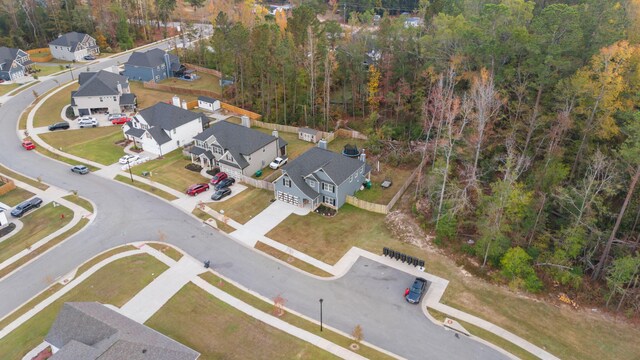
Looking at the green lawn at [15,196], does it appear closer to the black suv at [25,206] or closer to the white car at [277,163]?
the black suv at [25,206]

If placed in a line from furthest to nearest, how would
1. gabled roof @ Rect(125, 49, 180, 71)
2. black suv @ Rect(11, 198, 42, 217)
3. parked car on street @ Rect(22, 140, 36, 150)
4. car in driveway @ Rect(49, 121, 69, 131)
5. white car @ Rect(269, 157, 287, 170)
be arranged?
gabled roof @ Rect(125, 49, 180, 71)
car in driveway @ Rect(49, 121, 69, 131)
parked car on street @ Rect(22, 140, 36, 150)
white car @ Rect(269, 157, 287, 170)
black suv @ Rect(11, 198, 42, 217)

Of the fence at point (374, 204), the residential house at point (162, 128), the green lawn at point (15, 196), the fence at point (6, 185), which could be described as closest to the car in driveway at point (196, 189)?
the residential house at point (162, 128)

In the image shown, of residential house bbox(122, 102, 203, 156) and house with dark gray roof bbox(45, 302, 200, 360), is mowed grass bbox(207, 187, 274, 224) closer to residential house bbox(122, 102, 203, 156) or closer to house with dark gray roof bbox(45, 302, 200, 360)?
residential house bbox(122, 102, 203, 156)

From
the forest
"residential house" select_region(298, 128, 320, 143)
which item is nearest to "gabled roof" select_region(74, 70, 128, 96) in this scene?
the forest

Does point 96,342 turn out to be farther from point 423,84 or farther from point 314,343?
point 423,84

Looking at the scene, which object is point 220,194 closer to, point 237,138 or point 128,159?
point 237,138

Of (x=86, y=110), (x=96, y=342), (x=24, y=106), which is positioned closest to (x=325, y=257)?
(x=96, y=342)

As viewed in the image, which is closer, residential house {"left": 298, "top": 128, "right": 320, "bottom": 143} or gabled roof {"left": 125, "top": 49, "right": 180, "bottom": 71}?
residential house {"left": 298, "top": 128, "right": 320, "bottom": 143}

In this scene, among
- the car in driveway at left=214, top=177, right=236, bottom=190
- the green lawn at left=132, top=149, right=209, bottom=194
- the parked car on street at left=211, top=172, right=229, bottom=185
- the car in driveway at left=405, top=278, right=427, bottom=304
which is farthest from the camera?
the green lawn at left=132, top=149, right=209, bottom=194
